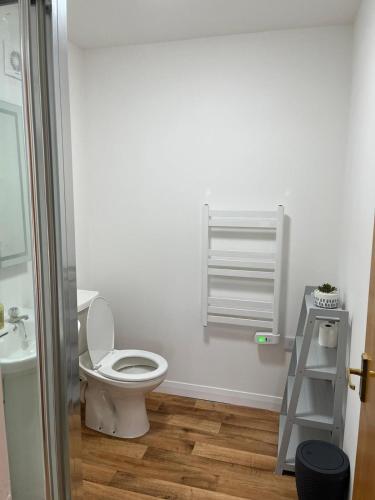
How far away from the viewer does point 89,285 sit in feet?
9.96

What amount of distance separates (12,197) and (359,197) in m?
1.51

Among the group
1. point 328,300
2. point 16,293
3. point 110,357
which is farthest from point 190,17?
point 110,357

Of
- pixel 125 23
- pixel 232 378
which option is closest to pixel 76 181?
pixel 125 23

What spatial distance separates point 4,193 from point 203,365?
7.48 ft

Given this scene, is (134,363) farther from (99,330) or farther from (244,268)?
(244,268)

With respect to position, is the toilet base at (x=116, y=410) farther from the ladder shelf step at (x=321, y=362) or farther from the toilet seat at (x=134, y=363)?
the ladder shelf step at (x=321, y=362)

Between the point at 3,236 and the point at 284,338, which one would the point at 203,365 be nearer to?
the point at 284,338

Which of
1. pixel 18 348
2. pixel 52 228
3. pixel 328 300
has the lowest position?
pixel 328 300

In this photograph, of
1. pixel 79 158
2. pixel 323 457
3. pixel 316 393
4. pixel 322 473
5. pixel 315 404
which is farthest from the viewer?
pixel 79 158

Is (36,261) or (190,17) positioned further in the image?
(190,17)

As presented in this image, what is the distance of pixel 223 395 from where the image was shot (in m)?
2.86

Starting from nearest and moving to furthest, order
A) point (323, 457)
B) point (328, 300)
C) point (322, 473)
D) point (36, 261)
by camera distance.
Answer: point (36, 261) → point (322, 473) → point (323, 457) → point (328, 300)

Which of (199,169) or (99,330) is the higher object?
(199,169)

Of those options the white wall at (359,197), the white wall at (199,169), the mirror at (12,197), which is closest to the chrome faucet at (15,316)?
the mirror at (12,197)
